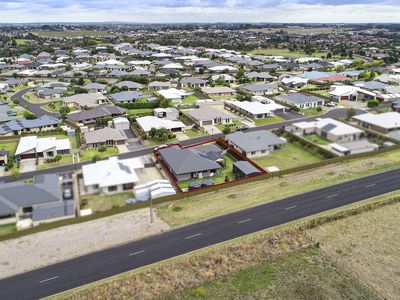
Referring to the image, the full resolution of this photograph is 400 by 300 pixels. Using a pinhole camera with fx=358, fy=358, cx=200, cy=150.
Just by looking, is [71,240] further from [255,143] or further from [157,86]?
[157,86]

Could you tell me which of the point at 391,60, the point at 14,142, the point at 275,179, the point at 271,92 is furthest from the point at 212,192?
the point at 391,60

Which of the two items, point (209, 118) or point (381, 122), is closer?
point (381, 122)

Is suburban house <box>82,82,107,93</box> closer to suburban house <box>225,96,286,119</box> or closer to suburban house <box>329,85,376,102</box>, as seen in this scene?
suburban house <box>225,96,286,119</box>

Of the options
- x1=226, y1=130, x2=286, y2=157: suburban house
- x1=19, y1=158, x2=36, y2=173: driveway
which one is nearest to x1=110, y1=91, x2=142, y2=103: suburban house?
x1=19, y1=158, x2=36, y2=173: driveway

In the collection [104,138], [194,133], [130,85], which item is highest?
[130,85]

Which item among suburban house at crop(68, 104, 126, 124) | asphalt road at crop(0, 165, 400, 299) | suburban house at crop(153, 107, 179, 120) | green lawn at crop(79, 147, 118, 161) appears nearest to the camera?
asphalt road at crop(0, 165, 400, 299)

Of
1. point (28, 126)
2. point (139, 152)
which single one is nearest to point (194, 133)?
point (139, 152)

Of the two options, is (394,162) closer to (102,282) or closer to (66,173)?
(102,282)
